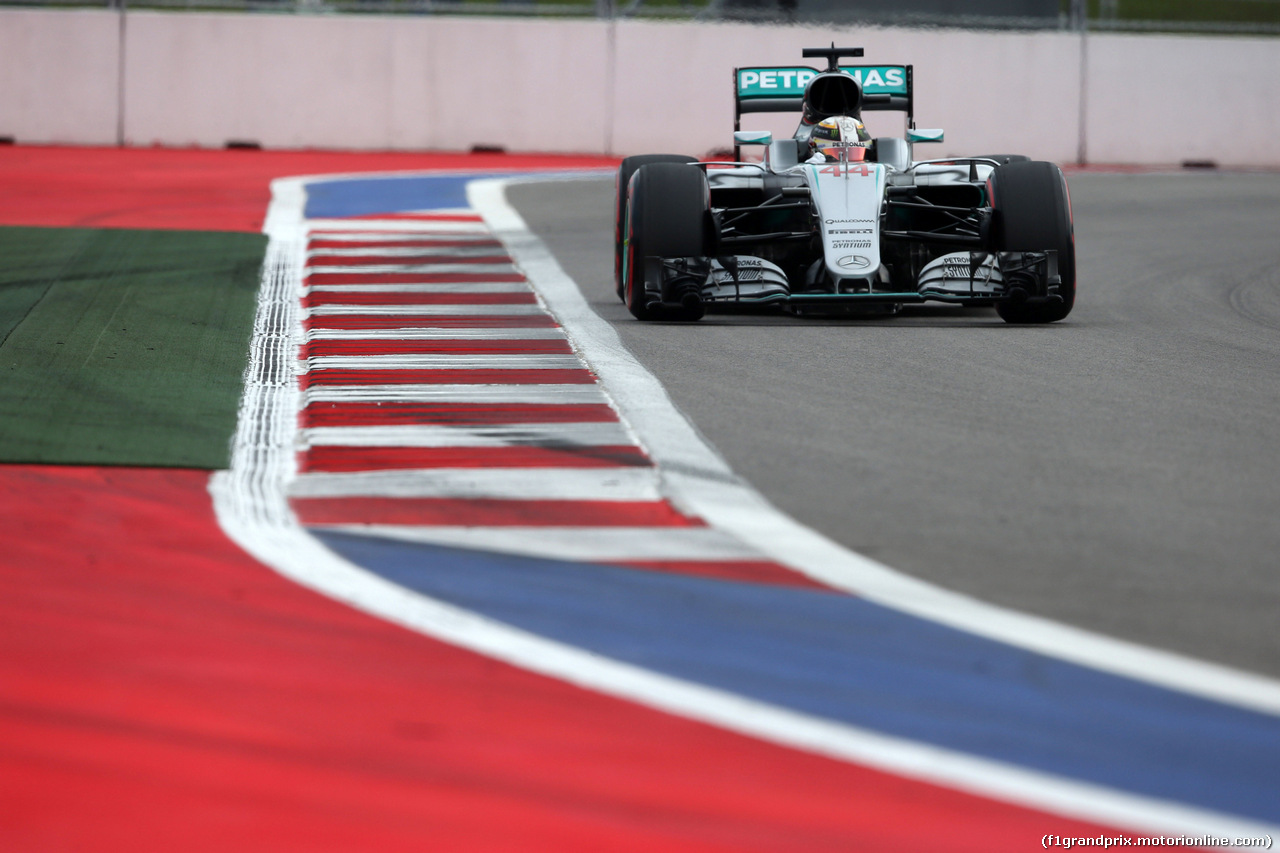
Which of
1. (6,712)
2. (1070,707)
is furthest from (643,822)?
(6,712)

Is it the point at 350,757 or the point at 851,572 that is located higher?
the point at 851,572

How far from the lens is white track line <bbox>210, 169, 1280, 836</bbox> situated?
3289 millimetres

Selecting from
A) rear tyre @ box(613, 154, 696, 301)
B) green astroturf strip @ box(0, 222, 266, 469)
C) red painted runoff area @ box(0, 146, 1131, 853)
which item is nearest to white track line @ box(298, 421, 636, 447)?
green astroturf strip @ box(0, 222, 266, 469)

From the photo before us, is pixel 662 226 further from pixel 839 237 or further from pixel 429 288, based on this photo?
pixel 429 288

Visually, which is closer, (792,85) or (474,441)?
(474,441)

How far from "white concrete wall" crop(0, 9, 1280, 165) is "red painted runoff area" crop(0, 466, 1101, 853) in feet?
62.7

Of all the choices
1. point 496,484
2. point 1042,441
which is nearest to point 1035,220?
point 1042,441

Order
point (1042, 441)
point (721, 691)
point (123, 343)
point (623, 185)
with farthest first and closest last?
1. point (623, 185)
2. point (123, 343)
3. point (1042, 441)
4. point (721, 691)

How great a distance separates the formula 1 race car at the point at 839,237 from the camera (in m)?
9.51

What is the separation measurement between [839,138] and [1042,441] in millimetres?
4222

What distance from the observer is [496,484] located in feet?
18.8

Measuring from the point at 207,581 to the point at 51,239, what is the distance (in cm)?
932

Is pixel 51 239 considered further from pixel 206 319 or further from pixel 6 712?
pixel 6 712

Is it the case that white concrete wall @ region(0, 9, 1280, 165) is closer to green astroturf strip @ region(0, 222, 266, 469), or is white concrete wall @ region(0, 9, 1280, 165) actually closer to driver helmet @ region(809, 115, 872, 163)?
green astroturf strip @ region(0, 222, 266, 469)
